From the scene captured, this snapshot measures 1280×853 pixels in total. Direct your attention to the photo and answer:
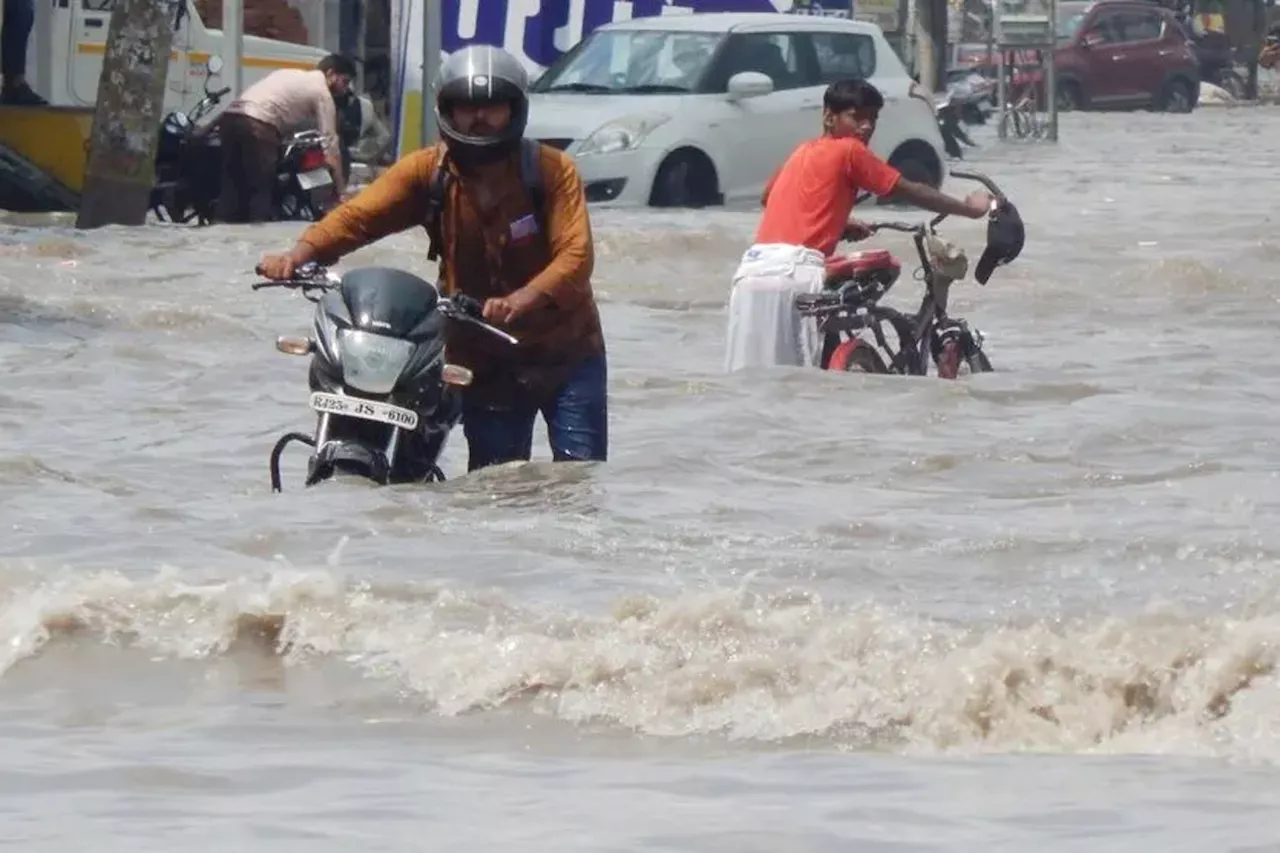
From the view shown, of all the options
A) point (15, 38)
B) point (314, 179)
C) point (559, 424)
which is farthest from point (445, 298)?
point (15, 38)

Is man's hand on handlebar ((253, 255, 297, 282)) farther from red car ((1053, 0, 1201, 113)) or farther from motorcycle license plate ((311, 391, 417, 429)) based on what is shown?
red car ((1053, 0, 1201, 113))

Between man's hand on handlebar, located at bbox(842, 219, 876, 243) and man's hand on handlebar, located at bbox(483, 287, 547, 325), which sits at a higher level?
man's hand on handlebar, located at bbox(483, 287, 547, 325)

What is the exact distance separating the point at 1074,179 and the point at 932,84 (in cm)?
873

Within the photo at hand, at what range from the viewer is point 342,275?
7309mm

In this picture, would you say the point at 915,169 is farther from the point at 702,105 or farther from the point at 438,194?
the point at 438,194

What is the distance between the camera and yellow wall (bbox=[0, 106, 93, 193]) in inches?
781

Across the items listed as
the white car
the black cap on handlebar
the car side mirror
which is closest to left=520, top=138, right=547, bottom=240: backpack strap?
the black cap on handlebar

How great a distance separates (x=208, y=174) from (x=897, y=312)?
9173mm

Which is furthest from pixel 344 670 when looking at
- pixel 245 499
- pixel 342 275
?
pixel 245 499

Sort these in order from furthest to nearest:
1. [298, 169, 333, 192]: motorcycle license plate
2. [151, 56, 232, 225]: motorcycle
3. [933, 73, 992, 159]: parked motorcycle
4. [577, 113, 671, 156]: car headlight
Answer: [933, 73, 992, 159]: parked motorcycle
[577, 113, 671, 156]: car headlight
[151, 56, 232, 225]: motorcycle
[298, 169, 333, 192]: motorcycle license plate

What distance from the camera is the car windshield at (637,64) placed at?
20.2 m

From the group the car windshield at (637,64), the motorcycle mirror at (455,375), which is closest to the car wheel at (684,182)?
the car windshield at (637,64)

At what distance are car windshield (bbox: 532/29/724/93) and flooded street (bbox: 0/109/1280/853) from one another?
304 inches

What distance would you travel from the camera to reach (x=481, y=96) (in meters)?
7.09
